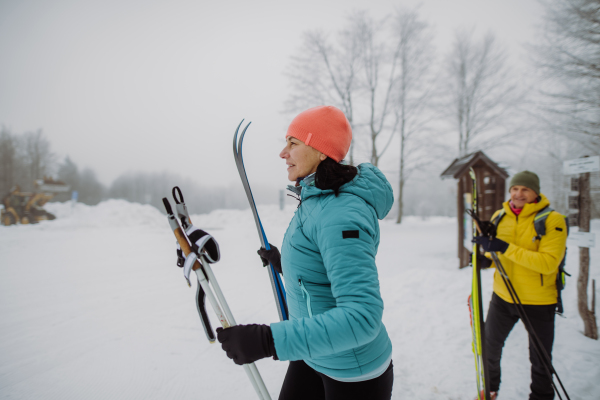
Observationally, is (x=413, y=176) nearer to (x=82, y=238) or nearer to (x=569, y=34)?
(x=569, y=34)

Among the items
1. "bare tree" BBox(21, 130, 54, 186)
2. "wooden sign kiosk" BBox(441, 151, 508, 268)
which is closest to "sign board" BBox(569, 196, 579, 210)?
"wooden sign kiosk" BBox(441, 151, 508, 268)

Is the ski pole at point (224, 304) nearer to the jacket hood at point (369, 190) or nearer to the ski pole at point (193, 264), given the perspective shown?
the ski pole at point (193, 264)

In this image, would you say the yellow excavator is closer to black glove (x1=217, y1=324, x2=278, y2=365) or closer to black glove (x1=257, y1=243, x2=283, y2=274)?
black glove (x1=257, y1=243, x2=283, y2=274)

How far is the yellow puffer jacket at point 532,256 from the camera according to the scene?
2.08 meters

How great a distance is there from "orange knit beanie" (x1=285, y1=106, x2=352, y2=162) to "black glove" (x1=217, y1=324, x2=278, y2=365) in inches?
30.1

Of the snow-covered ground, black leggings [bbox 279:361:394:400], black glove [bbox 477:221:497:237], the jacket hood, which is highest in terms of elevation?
the jacket hood

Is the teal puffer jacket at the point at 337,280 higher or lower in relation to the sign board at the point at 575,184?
lower

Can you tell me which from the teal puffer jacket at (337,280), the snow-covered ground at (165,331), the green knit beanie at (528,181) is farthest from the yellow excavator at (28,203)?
the green knit beanie at (528,181)

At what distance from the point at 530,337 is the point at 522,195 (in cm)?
114

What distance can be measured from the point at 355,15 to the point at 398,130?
20.6 feet

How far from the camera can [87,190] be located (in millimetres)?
15867

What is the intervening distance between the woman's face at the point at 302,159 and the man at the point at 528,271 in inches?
76.4

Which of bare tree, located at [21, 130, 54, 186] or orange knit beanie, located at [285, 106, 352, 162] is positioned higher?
bare tree, located at [21, 130, 54, 186]

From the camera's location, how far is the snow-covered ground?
8.63ft
